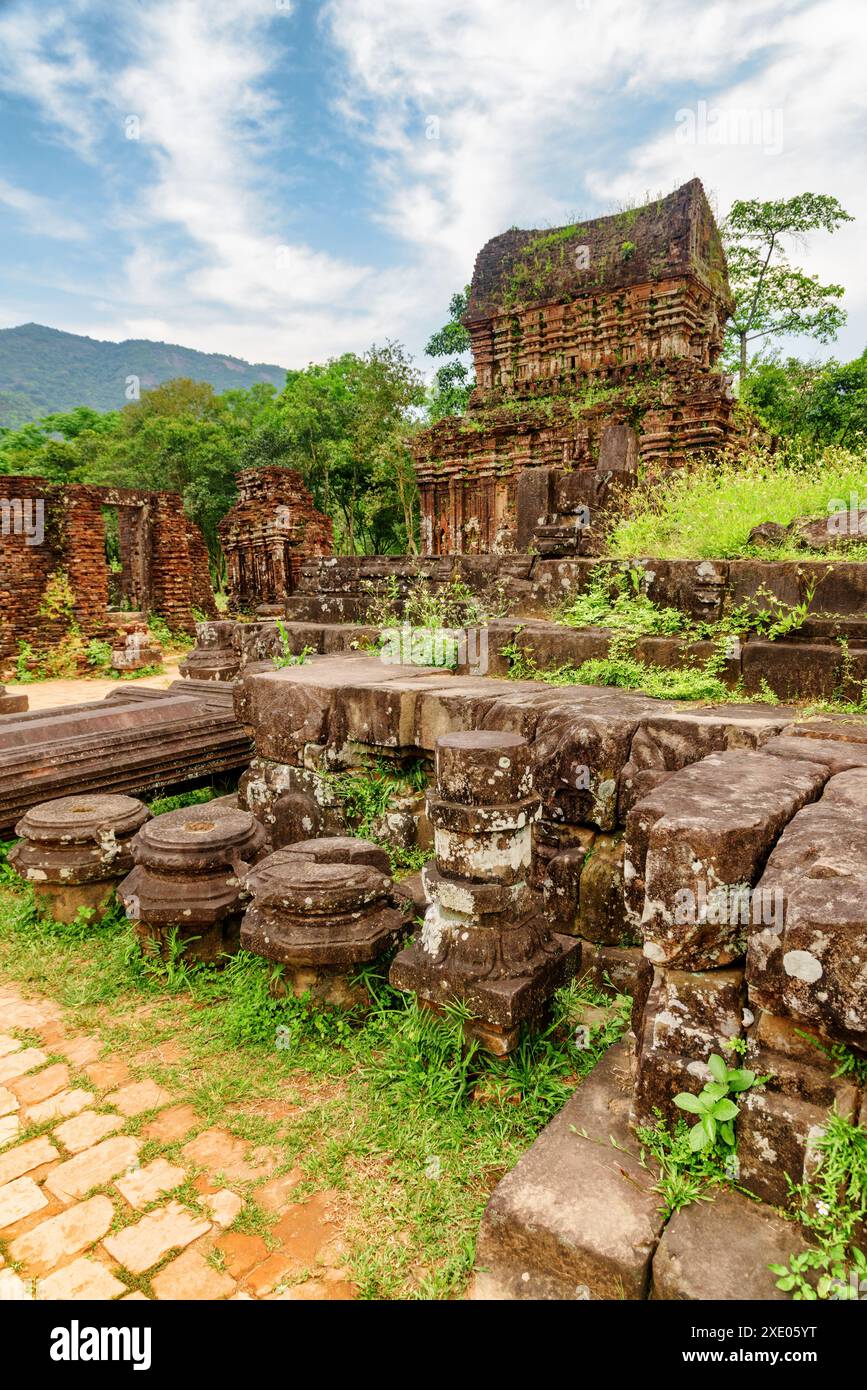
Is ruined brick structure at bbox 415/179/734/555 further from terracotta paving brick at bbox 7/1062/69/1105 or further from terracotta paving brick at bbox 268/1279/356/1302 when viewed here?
terracotta paving brick at bbox 268/1279/356/1302

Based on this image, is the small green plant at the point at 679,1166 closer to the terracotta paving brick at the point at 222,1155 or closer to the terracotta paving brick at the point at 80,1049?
the terracotta paving brick at the point at 222,1155

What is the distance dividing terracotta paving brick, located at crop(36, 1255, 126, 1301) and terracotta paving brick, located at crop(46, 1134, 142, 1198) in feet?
0.96

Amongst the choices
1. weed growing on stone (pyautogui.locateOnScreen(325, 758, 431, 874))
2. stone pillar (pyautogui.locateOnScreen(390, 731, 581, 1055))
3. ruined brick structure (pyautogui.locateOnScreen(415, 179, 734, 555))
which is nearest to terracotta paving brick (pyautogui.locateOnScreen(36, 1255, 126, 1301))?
stone pillar (pyautogui.locateOnScreen(390, 731, 581, 1055))

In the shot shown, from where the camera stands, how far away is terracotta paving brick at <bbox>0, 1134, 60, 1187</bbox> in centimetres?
229

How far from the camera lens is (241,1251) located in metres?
1.94

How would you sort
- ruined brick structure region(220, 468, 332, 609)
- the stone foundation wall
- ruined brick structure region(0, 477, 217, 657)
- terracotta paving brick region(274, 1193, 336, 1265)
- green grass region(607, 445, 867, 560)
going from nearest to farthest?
the stone foundation wall
terracotta paving brick region(274, 1193, 336, 1265)
green grass region(607, 445, 867, 560)
ruined brick structure region(0, 477, 217, 657)
ruined brick structure region(220, 468, 332, 609)

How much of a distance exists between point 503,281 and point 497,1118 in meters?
17.0

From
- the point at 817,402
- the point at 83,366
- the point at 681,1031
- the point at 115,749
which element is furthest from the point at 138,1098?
the point at 83,366

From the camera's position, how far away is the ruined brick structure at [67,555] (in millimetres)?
14305

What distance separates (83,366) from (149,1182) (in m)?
181

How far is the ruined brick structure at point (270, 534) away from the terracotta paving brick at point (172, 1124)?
48.0ft

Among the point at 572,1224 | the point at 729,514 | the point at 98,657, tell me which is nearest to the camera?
the point at 572,1224

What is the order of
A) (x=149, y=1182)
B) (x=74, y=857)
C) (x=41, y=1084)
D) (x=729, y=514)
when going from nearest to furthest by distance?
(x=149, y=1182)
(x=41, y=1084)
(x=74, y=857)
(x=729, y=514)

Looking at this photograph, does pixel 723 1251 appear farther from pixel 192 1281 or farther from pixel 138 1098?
pixel 138 1098
